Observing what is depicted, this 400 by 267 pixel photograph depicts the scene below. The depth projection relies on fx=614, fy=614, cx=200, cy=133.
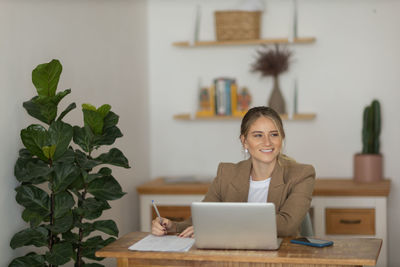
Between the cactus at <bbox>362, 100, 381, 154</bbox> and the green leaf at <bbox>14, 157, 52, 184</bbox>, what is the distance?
2626mm

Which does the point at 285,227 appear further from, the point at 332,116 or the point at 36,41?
the point at 332,116

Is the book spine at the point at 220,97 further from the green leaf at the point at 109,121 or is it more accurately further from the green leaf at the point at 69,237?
the green leaf at the point at 69,237

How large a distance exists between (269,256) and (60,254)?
111cm

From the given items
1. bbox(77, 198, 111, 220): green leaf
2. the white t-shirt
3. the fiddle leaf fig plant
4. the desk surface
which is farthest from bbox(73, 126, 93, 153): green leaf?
the desk surface

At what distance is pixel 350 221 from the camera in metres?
4.35

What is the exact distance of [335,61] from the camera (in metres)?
4.86

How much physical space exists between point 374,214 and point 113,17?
7.59ft

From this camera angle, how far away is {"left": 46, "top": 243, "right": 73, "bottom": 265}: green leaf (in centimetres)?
289

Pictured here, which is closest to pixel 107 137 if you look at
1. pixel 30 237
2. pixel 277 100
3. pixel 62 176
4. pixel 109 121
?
pixel 109 121

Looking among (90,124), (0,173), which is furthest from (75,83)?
(0,173)

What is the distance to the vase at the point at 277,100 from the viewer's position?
15.7 feet

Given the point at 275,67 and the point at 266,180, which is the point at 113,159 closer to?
the point at 266,180

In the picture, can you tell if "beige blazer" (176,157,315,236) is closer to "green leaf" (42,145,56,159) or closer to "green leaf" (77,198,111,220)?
"green leaf" (77,198,111,220)

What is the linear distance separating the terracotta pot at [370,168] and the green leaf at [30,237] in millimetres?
2602
